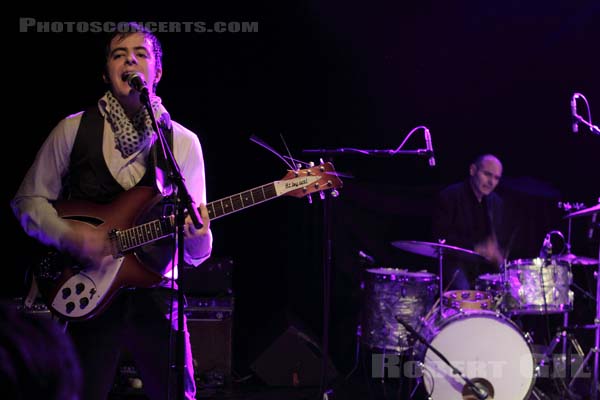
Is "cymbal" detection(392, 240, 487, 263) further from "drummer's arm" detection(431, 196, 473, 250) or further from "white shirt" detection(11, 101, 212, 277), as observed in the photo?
Result: "white shirt" detection(11, 101, 212, 277)

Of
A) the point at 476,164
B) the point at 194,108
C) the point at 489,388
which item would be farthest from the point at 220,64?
the point at 489,388

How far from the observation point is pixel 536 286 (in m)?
6.10

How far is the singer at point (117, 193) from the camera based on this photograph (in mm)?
3248

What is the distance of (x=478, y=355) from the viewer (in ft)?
18.3

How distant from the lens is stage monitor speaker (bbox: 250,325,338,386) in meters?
6.27

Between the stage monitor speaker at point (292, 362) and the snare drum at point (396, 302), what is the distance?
1.95 feet

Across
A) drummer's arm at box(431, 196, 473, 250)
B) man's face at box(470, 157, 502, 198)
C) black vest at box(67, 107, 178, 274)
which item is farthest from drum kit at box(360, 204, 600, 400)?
black vest at box(67, 107, 178, 274)

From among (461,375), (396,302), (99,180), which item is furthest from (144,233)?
(396,302)

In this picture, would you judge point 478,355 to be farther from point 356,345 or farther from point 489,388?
point 356,345

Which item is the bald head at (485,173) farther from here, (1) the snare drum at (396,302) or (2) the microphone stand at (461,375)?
(2) the microphone stand at (461,375)

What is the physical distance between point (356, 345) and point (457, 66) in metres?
3.19

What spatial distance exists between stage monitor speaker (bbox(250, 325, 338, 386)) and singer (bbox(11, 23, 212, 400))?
9.41 ft

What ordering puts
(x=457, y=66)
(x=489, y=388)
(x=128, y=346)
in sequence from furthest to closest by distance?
1. (x=457, y=66)
2. (x=489, y=388)
3. (x=128, y=346)

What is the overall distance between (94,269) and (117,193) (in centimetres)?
41
